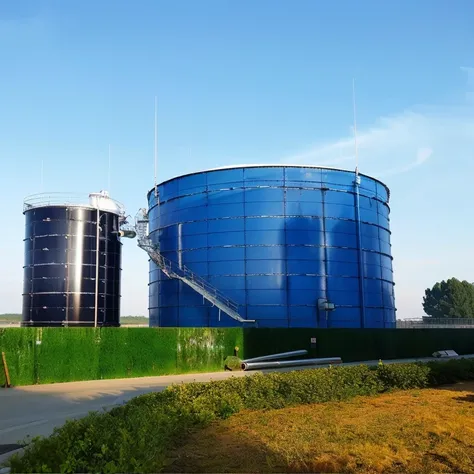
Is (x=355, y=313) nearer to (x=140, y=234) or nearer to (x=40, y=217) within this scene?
(x=140, y=234)

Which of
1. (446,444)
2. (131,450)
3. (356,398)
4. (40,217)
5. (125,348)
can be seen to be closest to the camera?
(131,450)

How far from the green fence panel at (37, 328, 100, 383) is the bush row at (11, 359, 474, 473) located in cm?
1084

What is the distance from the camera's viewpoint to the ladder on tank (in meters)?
37.2

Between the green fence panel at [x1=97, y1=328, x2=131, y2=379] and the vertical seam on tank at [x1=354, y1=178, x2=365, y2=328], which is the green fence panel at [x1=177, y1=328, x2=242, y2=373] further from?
the vertical seam on tank at [x1=354, y1=178, x2=365, y2=328]

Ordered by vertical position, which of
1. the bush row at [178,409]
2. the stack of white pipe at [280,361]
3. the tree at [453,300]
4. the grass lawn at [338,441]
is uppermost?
the tree at [453,300]

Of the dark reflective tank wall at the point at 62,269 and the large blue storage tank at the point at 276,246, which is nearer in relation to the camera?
the dark reflective tank wall at the point at 62,269

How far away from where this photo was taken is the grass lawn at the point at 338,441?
7598 millimetres

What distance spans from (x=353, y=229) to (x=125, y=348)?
23.6 metres

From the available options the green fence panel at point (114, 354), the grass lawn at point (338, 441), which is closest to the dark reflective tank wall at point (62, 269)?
the green fence panel at point (114, 354)

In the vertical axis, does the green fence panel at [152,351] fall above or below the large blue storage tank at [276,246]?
below

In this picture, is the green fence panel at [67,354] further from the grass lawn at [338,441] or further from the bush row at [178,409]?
the grass lawn at [338,441]

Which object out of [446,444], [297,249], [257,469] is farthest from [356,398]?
[297,249]

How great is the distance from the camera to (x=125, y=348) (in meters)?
23.4

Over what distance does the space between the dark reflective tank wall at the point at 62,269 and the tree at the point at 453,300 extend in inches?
3817
